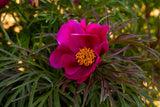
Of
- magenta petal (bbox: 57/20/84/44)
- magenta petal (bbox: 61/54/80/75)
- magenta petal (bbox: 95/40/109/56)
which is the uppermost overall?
magenta petal (bbox: 57/20/84/44)

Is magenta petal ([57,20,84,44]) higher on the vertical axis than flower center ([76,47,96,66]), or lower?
higher

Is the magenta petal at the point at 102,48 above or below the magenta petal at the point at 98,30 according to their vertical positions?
below

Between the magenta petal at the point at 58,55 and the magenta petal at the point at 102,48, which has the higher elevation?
the magenta petal at the point at 102,48

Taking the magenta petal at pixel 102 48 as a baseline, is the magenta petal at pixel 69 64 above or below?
below

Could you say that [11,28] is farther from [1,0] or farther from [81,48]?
[81,48]

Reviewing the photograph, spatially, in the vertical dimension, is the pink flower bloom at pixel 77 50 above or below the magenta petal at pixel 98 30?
below

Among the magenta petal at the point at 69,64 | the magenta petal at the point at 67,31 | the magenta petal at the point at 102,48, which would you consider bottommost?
the magenta petal at the point at 69,64

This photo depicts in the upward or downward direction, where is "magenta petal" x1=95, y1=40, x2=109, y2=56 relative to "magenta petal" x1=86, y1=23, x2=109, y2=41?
downward
